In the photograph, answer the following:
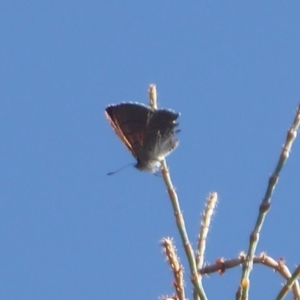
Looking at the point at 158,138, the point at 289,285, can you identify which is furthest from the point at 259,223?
the point at 158,138

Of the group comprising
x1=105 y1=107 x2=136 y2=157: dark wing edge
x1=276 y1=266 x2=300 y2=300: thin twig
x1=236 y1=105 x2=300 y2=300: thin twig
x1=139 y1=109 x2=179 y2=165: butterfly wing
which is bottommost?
x1=276 y1=266 x2=300 y2=300: thin twig

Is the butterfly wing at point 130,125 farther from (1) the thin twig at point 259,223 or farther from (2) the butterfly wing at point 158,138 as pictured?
(1) the thin twig at point 259,223

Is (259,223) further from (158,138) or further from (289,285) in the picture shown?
(158,138)

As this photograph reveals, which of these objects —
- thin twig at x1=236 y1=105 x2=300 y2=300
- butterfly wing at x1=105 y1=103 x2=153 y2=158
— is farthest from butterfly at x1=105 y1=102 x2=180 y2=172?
thin twig at x1=236 y1=105 x2=300 y2=300

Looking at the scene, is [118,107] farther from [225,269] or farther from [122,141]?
[225,269]

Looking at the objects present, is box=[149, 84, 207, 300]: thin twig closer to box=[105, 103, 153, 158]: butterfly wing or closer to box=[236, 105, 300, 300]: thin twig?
box=[236, 105, 300, 300]: thin twig

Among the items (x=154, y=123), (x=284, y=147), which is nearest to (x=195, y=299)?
(x=284, y=147)

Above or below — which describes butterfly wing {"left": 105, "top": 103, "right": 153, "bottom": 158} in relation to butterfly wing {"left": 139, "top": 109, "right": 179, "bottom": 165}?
above

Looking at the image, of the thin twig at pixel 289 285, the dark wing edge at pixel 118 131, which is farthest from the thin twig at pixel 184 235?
the dark wing edge at pixel 118 131
